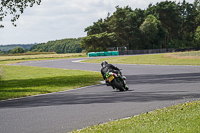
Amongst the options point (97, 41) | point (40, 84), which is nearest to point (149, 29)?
point (97, 41)

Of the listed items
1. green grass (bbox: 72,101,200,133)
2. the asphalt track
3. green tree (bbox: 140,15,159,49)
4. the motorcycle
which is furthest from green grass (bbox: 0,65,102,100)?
green tree (bbox: 140,15,159,49)

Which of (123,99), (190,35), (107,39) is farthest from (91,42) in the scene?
(123,99)

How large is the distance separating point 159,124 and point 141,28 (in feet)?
307

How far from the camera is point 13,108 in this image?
9289mm

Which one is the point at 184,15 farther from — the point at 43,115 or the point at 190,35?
the point at 43,115

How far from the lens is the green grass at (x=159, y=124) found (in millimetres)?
5641

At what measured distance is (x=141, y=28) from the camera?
9775cm

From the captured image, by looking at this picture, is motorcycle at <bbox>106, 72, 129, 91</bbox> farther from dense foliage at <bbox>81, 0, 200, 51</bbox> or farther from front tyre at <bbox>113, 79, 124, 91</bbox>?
dense foliage at <bbox>81, 0, 200, 51</bbox>

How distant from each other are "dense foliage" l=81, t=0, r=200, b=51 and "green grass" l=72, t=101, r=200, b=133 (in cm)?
7526

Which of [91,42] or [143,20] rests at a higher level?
[143,20]

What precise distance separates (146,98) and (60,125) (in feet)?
14.4

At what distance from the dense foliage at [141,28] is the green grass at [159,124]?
7526 cm

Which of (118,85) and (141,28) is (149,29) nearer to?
(141,28)

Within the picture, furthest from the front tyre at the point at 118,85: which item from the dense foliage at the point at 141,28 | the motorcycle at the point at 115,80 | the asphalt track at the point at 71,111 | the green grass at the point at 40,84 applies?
the dense foliage at the point at 141,28
